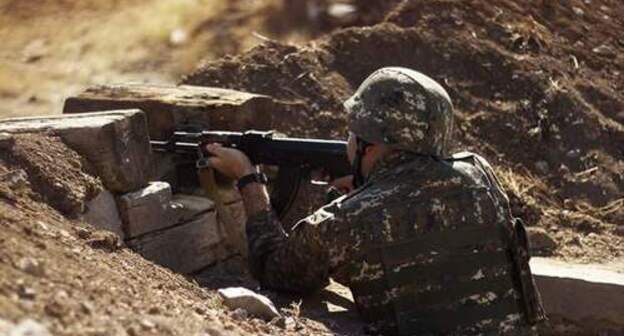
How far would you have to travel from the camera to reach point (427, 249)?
4.00m

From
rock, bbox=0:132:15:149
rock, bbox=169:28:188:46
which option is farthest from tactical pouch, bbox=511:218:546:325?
rock, bbox=169:28:188:46

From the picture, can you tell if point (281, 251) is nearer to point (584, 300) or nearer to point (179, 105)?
point (179, 105)

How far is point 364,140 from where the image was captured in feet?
13.3

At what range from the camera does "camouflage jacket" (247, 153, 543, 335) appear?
13.0ft

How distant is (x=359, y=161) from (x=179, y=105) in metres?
1.56

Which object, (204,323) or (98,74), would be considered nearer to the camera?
(204,323)

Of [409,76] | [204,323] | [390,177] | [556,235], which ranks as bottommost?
[556,235]

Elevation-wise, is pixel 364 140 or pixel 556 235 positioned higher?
pixel 364 140

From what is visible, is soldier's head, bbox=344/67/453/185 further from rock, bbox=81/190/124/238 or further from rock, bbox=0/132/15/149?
rock, bbox=0/132/15/149

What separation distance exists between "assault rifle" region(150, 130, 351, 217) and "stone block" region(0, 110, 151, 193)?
0.28 meters

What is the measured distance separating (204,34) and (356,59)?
1774 mm

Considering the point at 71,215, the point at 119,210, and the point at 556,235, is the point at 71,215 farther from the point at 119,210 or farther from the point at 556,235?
the point at 556,235

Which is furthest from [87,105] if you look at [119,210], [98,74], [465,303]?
[98,74]

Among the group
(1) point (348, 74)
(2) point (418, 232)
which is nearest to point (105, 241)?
(2) point (418, 232)
